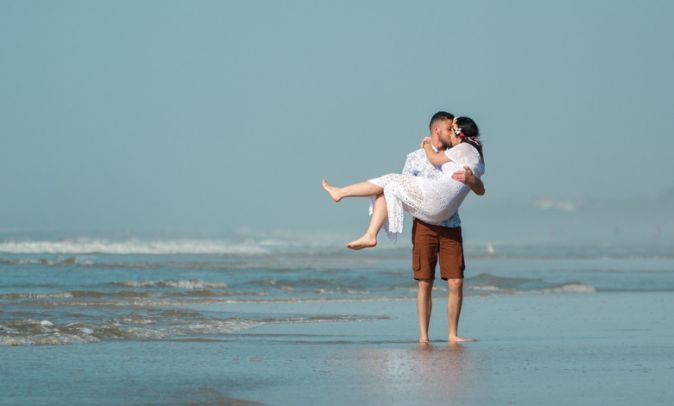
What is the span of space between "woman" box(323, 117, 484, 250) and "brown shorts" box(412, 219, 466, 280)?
180mm

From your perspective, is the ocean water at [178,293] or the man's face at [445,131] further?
the ocean water at [178,293]

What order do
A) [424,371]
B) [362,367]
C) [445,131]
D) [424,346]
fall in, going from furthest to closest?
1. [445,131]
2. [424,346]
3. [362,367]
4. [424,371]

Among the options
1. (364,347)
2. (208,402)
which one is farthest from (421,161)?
(208,402)

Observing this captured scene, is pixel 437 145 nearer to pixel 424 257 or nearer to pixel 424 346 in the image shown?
pixel 424 257

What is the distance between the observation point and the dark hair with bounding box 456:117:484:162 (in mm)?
7848

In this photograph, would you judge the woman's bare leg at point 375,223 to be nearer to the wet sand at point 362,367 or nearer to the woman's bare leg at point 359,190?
the woman's bare leg at point 359,190

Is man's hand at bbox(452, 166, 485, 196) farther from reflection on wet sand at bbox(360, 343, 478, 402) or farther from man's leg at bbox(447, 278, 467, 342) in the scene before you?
reflection on wet sand at bbox(360, 343, 478, 402)

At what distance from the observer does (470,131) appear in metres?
7.85

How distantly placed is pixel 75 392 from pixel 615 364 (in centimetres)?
319

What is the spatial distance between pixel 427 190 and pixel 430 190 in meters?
0.02

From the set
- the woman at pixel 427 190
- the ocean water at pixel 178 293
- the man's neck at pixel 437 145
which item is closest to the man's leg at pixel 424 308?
the woman at pixel 427 190

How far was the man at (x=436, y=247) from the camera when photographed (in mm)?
7965

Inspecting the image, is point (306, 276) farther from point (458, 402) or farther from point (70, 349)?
point (458, 402)

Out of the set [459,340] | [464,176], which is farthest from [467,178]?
[459,340]
